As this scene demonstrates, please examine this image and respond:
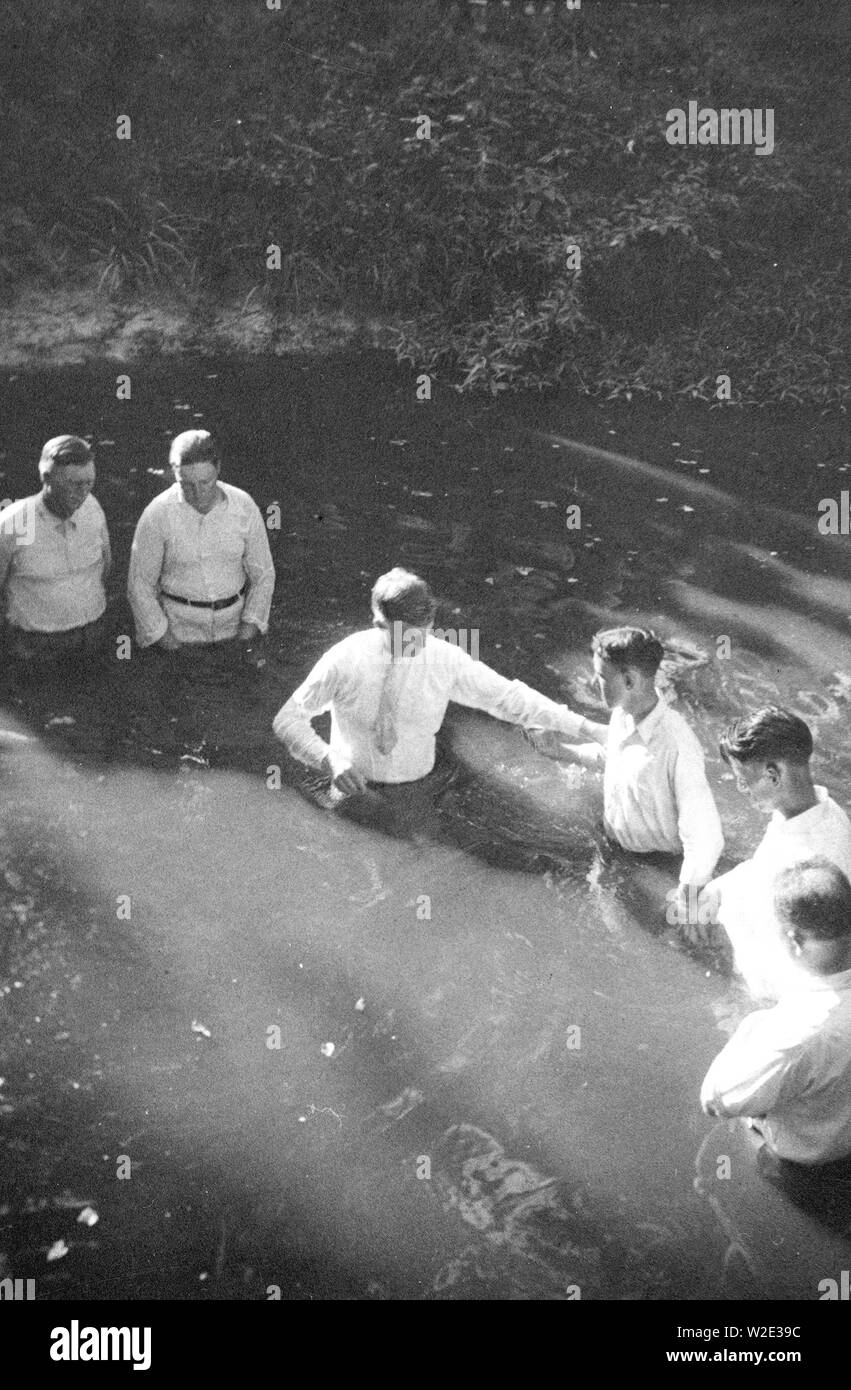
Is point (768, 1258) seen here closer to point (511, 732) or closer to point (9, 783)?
point (511, 732)

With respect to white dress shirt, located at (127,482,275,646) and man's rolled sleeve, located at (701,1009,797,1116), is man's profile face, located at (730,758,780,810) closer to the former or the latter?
man's rolled sleeve, located at (701,1009,797,1116)

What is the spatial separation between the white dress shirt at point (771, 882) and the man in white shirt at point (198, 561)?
3.68 m

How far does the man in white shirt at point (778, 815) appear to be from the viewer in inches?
203

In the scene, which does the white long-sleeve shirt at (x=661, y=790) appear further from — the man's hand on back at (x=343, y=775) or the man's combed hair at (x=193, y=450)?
the man's combed hair at (x=193, y=450)

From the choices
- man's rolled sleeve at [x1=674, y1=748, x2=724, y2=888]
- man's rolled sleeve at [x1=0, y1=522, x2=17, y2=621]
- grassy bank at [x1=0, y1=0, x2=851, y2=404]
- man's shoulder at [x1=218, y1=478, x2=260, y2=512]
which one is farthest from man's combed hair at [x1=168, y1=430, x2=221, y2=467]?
grassy bank at [x1=0, y1=0, x2=851, y2=404]

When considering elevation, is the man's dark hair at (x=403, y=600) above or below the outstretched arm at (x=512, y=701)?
above

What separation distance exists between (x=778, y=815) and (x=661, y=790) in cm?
84

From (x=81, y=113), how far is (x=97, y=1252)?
1553cm

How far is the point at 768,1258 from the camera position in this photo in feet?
15.5

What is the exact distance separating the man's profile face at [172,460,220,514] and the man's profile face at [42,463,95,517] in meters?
0.50

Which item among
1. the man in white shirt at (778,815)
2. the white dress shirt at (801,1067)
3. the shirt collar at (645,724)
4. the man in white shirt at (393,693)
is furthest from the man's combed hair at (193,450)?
the white dress shirt at (801,1067)

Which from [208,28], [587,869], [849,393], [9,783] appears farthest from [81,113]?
[587,869]

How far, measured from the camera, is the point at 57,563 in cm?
789
